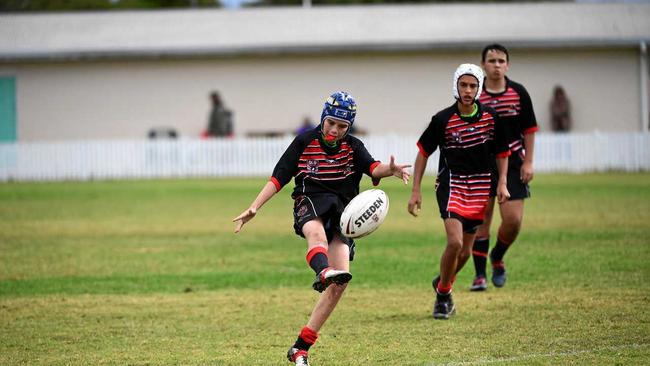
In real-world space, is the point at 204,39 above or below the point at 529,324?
above

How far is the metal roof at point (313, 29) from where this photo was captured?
130 feet

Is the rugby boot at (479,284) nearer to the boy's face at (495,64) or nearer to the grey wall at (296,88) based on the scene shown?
the boy's face at (495,64)

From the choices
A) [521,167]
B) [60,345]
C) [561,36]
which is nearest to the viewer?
[60,345]

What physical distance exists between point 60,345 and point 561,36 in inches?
1270

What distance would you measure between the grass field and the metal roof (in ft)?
53.2

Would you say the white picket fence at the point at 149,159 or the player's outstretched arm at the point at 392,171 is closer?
the player's outstretched arm at the point at 392,171

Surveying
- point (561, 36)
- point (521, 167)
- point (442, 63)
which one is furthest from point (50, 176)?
point (521, 167)

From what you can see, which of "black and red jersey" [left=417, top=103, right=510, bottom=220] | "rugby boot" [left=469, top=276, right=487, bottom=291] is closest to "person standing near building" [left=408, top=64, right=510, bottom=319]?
"black and red jersey" [left=417, top=103, right=510, bottom=220]

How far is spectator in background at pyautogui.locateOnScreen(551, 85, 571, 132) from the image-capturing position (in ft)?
128

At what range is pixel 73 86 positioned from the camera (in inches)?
1594

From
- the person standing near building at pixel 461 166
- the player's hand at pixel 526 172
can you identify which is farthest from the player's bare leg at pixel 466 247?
the player's hand at pixel 526 172

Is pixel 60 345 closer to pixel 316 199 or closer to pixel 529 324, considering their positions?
pixel 316 199

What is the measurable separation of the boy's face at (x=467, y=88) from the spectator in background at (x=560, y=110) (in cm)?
2908

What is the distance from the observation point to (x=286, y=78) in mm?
40219
